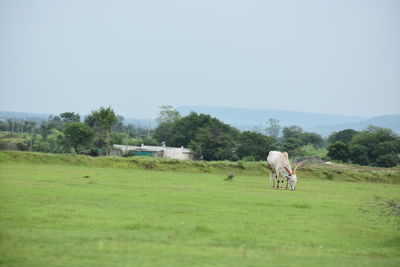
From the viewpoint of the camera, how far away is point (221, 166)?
1743 inches

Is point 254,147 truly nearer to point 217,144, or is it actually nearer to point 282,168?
point 217,144

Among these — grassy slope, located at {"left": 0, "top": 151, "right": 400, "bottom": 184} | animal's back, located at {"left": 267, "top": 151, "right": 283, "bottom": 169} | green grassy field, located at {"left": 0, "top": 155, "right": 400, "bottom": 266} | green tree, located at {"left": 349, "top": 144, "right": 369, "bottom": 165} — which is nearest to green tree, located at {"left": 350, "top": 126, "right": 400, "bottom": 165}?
green tree, located at {"left": 349, "top": 144, "right": 369, "bottom": 165}

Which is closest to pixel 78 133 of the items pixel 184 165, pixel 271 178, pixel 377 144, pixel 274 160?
pixel 184 165

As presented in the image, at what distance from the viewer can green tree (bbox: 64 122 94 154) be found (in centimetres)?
6906

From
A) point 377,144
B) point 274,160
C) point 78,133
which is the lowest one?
point 274,160

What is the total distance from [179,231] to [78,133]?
5695 centimetres

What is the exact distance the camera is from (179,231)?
556 inches

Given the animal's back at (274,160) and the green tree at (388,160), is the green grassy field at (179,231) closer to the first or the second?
the animal's back at (274,160)

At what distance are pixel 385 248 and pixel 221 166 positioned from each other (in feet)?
99.4

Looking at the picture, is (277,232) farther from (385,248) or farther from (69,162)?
(69,162)

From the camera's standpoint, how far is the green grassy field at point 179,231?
11.4 metres

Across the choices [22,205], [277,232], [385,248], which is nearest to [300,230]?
[277,232]

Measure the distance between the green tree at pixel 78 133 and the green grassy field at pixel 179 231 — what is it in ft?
154

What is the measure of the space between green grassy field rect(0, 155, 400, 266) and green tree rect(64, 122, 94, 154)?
46920 millimetres
